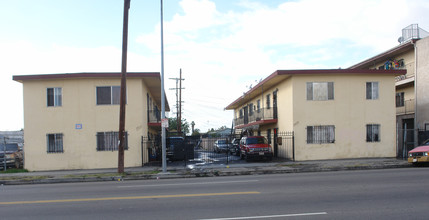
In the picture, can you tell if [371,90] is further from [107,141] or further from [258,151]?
[107,141]

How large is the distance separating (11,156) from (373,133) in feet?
73.5

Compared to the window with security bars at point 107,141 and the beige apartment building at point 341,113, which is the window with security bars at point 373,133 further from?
the window with security bars at point 107,141

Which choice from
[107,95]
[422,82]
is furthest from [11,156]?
[422,82]

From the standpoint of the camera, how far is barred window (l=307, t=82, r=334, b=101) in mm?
20078

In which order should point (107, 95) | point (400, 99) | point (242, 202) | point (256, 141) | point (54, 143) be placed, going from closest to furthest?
point (242, 202) → point (54, 143) → point (107, 95) → point (256, 141) → point (400, 99)

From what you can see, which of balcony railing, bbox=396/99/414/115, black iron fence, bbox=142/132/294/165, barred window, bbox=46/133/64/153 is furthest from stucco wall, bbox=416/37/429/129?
barred window, bbox=46/133/64/153

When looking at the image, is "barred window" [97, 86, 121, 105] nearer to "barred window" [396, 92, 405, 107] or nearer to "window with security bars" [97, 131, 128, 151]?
"window with security bars" [97, 131, 128, 151]

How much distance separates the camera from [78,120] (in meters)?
18.9

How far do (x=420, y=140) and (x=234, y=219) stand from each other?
20635mm

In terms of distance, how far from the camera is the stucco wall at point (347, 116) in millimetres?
19828

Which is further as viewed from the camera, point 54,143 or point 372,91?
point 372,91

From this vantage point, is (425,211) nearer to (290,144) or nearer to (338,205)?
(338,205)

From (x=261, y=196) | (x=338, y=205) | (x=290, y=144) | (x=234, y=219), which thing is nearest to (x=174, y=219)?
(x=234, y=219)

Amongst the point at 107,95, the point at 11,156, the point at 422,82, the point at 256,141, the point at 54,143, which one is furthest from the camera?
the point at 422,82
